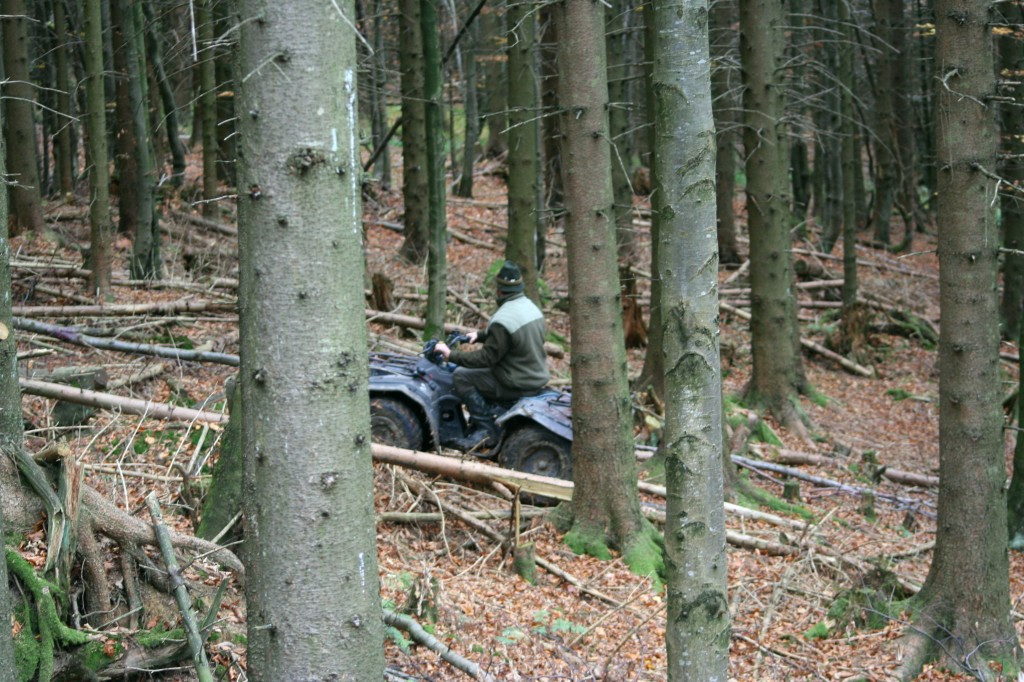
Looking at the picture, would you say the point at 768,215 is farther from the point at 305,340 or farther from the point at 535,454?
the point at 305,340

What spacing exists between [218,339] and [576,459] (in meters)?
4.83

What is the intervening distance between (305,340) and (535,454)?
603 cm

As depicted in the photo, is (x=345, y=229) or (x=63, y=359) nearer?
(x=345, y=229)

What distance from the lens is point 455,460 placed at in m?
8.03

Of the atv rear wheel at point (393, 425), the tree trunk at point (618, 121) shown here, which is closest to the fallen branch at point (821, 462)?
the tree trunk at point (618, 121)

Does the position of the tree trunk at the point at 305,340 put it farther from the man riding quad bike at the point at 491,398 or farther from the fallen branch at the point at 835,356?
the fallen branch at the point at 835,356

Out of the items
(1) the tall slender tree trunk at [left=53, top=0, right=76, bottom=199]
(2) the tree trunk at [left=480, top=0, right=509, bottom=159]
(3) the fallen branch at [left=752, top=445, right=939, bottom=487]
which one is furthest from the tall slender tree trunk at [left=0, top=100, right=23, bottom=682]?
(2) the tree trunk at [left=480, top=0, right=509, bottom=159]

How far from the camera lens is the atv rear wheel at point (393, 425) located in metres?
8.42

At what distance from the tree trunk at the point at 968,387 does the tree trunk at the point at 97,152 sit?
29.5 feet

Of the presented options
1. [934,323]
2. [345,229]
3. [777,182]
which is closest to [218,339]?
[777,182]

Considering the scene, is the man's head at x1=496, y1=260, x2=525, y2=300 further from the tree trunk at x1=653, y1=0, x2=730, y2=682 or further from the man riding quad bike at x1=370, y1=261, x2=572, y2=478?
the tree trunk at x1=653, y1=0, x2=730, y2=682

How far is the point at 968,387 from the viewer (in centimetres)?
639

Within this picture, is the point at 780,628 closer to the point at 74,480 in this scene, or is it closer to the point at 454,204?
the point at 74,480

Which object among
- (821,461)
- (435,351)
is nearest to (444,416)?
(435,351)
